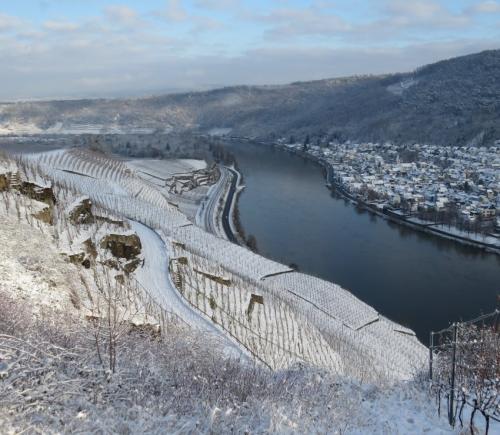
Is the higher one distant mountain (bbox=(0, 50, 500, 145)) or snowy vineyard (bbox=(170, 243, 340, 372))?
distant mountain (bbox=(0, 50, 500, 145))

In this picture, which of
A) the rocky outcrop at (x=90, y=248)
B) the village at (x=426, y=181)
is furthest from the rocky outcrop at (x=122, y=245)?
the village at (x=426, y=181)

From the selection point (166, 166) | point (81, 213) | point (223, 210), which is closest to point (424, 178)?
point (223, 210)

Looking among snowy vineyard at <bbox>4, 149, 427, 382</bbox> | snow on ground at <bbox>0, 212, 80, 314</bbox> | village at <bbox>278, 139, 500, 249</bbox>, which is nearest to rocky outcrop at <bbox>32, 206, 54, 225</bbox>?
snow on ground at <bbox>0, 212, 80, 314</bbox>

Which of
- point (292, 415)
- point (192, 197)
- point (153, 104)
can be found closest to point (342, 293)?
point (292, 415)

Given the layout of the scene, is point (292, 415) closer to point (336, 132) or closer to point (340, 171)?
point (340, 171)

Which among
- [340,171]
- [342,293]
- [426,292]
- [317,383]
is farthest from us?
[340,171]

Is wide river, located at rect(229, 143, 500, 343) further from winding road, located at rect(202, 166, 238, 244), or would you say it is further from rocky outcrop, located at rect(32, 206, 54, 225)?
rocky outcrop, located at rect(32, 206, 54, 225)
